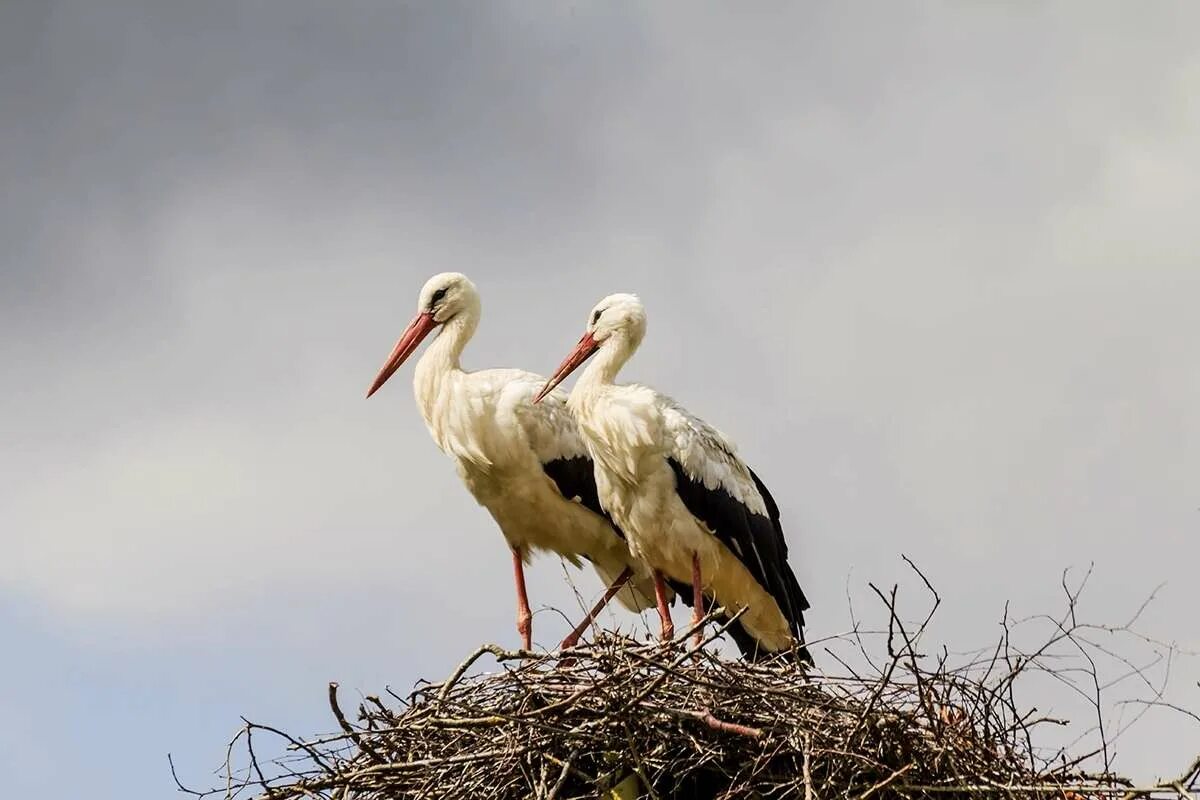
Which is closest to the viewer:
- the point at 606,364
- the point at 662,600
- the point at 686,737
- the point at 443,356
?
the point at 686,737

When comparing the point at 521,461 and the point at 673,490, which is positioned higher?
the point at 521,461

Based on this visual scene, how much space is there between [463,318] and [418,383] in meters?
0.36

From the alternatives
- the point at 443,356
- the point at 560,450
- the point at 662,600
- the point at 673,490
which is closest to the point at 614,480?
the point at 673,490

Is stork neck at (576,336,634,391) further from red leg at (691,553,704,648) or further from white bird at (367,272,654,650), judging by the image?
red leg at (691,553,704,648)

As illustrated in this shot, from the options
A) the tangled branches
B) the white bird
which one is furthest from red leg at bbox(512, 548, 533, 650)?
the tangled branches

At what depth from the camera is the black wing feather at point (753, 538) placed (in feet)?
26.1

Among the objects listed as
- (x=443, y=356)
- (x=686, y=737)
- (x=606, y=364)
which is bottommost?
(x=686, y=737)

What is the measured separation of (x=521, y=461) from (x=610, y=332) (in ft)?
2.11

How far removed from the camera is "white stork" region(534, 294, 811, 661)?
7906mm

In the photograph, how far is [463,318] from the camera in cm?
872

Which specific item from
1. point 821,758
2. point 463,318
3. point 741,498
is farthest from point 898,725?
point 463,318

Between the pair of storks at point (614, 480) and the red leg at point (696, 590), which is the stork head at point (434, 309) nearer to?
the pair of storks at point (614, 480)

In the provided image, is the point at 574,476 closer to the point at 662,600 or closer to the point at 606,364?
the point at 606,364

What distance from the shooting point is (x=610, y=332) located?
8188mm
